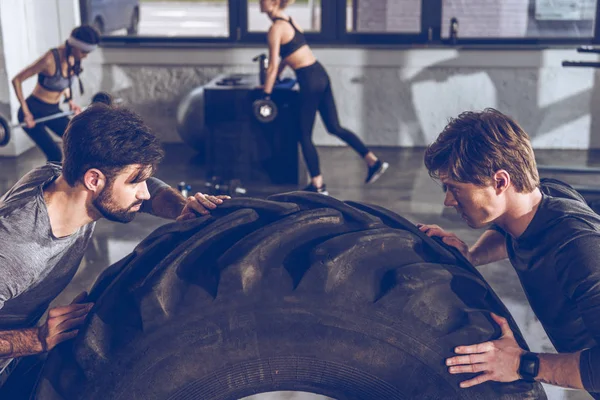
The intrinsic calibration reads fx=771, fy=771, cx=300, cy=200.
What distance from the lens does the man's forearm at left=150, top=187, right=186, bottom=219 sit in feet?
7.16

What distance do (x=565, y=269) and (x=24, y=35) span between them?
20.6ft

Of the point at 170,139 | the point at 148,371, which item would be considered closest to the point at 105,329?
the point at 148,371

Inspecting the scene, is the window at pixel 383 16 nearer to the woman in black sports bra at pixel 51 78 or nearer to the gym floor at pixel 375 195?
the gym floor at pixel 375 195

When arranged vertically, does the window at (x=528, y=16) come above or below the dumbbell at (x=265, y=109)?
above

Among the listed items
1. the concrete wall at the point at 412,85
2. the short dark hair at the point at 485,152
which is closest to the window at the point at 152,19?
the concrete wall at the point at 412,85

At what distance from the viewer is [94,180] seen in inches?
74.0

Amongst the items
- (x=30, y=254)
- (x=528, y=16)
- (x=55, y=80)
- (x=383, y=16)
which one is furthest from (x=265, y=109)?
(x=30, y=254)

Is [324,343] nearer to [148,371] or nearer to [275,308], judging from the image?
[275,308]

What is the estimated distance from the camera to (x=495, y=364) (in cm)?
144

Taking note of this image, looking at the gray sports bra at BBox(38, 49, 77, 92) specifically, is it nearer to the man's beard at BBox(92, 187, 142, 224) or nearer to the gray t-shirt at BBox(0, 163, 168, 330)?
the gray t-shirt at BBox(0, 163, 168, 330)

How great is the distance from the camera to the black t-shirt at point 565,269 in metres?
1.51

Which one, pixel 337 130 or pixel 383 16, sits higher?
pixel 383 16

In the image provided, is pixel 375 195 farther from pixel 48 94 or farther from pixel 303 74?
pixel 48 94

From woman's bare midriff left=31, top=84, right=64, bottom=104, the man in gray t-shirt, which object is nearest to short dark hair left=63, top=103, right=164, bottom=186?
the man in gray t-shirt
